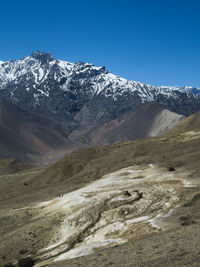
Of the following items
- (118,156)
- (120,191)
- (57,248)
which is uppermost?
(118,156)

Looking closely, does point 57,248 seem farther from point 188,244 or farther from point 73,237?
point 188,244

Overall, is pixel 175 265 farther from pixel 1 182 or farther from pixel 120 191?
pixel 1 182

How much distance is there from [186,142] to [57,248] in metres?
90.7

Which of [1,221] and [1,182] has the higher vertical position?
[1,182]

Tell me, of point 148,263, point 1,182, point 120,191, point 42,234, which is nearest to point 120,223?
point 42,234

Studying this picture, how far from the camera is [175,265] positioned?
2208cm

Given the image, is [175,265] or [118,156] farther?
[118,156]

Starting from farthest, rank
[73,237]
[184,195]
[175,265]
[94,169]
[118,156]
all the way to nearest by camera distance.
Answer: [118,156] → [94,169] → [184,195] → [73,237] → [175,265]

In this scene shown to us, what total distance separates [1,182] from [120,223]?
106011mm

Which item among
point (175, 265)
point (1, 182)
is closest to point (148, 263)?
point (175, 265)

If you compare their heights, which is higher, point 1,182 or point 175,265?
point 1,182

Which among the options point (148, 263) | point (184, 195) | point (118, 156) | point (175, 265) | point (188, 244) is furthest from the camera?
point (118, 156)

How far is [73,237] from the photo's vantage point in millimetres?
44906

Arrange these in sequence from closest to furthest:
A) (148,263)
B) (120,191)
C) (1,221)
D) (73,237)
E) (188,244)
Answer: (148,263)
(188,244)
(73,237)
(1,221)
(120,191)
